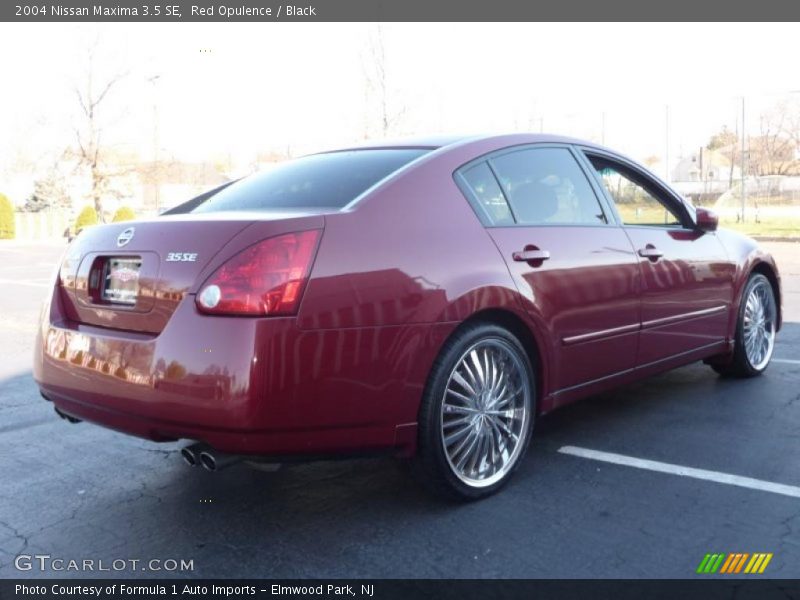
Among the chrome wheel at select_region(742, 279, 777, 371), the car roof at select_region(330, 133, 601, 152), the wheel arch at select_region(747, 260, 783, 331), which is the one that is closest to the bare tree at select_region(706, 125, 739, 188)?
the wheel arch at select_region(747, 260, 783, 331)

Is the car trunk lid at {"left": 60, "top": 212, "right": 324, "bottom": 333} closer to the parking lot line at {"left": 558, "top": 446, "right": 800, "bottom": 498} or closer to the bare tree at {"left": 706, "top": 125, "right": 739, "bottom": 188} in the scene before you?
the parking lot line at {"left": 558, "top": 446, "right": 800, "bottom": 498}

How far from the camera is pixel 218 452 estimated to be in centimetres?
280

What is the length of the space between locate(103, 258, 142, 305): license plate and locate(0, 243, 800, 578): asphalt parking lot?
3.05ft

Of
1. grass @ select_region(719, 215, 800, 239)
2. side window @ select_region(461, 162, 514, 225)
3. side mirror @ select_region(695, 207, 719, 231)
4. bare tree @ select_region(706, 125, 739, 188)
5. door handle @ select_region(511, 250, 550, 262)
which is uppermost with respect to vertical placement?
bare tree @ select_region(706, 125, 739, 188)

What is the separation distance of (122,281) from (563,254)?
201 cm

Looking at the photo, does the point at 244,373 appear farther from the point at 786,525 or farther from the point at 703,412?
the point at 703,412

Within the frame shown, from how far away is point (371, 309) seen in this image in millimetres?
2926

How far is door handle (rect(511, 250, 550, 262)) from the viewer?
3529 millimetres

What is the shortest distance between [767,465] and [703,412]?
984mm

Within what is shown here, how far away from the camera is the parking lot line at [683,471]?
3447 millimetres

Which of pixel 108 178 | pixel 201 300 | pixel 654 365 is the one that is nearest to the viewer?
pixel 201 300
